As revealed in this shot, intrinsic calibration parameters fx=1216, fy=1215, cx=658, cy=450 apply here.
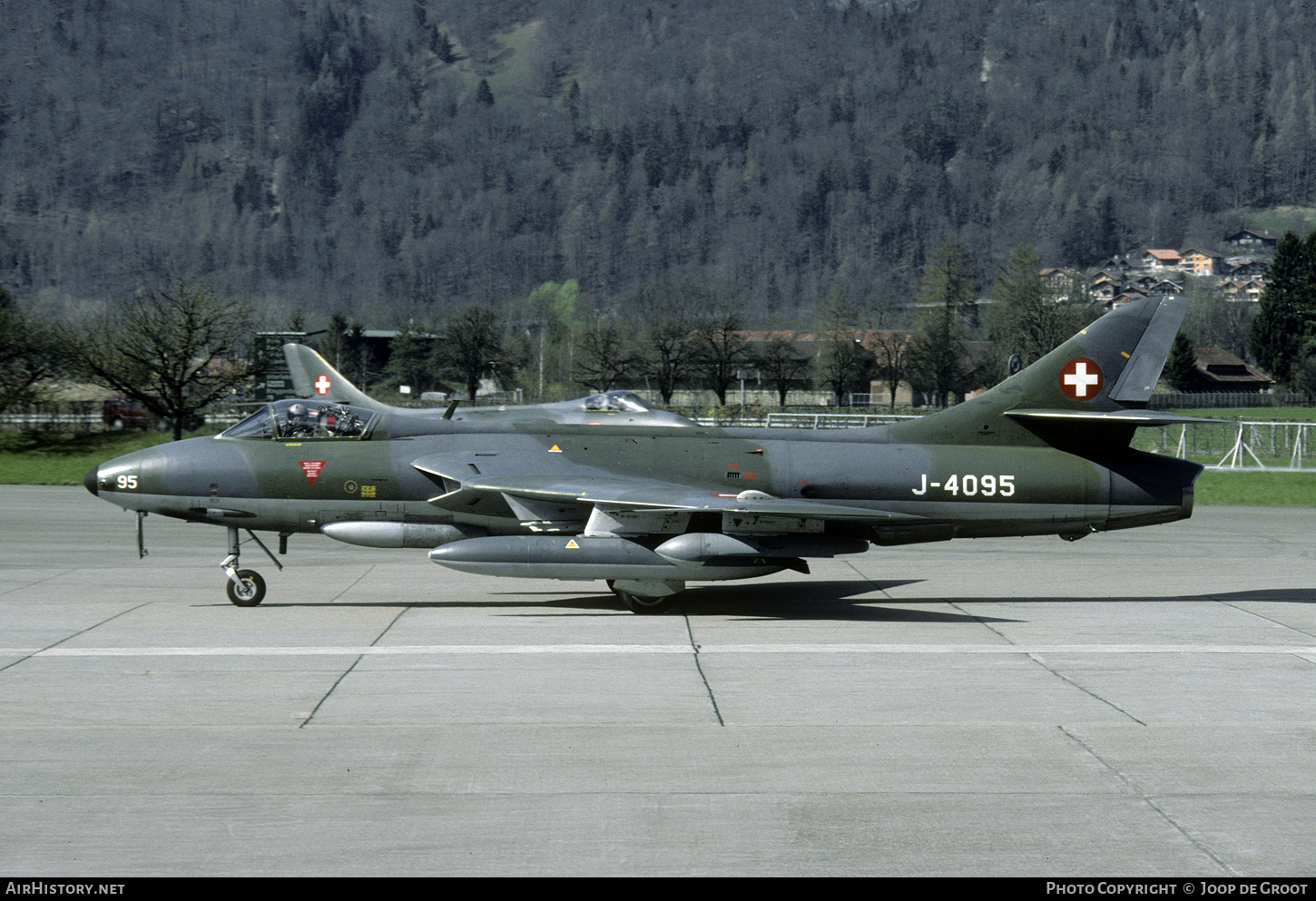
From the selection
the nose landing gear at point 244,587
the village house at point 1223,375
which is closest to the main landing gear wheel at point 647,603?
the nose landing gear at point 244,587

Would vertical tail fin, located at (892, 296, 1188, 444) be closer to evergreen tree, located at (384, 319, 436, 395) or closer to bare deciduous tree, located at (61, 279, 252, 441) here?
bare deciduous tree, located at (61, 279, 252, 441)

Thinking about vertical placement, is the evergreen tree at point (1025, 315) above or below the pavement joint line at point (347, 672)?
above

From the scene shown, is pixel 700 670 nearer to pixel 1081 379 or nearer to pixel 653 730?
pixel 653 730

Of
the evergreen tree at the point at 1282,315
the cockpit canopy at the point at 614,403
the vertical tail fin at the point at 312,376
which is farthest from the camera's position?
the evergreen tree at the point at 1282,315

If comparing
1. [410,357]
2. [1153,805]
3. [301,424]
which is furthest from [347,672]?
[410,357]

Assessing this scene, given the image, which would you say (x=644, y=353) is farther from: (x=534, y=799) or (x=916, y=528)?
(x=534, y=799)

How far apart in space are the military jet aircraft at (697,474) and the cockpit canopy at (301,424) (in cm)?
2

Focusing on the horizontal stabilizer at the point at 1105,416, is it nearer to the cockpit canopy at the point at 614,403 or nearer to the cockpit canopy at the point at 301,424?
the cockpit canopy at the point at 301,424

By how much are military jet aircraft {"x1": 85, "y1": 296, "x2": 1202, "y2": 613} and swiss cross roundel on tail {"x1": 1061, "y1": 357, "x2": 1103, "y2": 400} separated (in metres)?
0.02

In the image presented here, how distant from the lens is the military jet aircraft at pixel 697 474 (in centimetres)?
1567

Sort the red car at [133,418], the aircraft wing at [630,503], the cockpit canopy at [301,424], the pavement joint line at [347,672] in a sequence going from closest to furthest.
Result: the pavement joint line at [347,672] < the aircraft wing at [630,503] < the cockpit canopy at [301,424] < the red car at [133,418]

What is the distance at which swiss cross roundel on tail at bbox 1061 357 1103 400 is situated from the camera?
54.2 ft

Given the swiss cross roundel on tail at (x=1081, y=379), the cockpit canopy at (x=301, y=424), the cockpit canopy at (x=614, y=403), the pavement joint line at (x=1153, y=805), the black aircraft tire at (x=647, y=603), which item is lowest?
the black aircraft tire at (x=647, y=603)

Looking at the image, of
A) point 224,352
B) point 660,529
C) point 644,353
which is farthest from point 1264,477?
point 644,353
